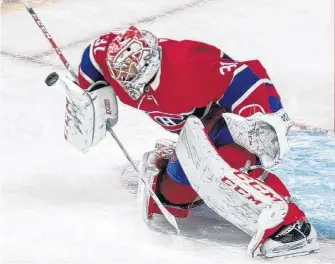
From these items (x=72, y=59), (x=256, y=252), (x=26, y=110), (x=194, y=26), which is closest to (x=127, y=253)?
(x=256, y=252)

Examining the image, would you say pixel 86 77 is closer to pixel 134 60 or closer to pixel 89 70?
pixel 89 70

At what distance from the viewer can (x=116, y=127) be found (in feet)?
9.87

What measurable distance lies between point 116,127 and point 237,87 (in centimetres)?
74

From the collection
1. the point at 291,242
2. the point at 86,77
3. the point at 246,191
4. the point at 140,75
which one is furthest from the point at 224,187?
the point at 86,77

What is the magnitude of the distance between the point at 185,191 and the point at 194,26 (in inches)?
51.8

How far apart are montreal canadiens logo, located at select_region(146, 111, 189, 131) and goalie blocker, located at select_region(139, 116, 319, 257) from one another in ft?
0.16

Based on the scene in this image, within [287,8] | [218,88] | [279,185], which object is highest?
[218,88]

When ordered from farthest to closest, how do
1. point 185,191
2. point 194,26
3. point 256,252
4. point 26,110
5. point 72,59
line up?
1. point 194,26
2. point 72,59
3. point 26,110
4. point 185,191
5. point 256,252

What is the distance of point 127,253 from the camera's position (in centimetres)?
229

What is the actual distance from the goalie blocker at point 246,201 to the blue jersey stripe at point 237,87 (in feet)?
0.26

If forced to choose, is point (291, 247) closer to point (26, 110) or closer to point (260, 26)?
point (26, 110)

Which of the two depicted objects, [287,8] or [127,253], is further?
[287,8]

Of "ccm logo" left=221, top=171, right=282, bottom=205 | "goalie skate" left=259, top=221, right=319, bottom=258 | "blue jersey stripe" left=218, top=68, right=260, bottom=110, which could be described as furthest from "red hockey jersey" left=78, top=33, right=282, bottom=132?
"goalie skate" left=259, top=221, right=319, bottom=258

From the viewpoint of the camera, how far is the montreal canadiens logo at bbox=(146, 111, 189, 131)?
2424 mm
